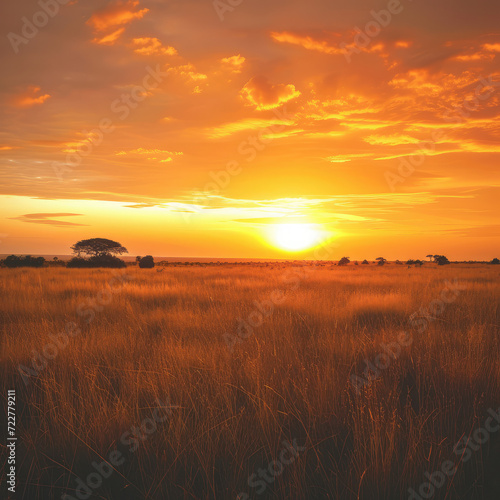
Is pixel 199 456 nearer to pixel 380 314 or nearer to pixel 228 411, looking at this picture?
pixel 228 411

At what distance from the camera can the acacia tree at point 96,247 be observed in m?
47.5

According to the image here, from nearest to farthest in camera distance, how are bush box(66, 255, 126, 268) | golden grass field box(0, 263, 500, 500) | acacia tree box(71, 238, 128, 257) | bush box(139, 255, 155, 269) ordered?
golden grass field box(0, 263, 500, 500) < bush box(139, 255, 155, 269) < bush box(66, 255, 126, 268) < acacia tree box(71, 238, 128, 257)

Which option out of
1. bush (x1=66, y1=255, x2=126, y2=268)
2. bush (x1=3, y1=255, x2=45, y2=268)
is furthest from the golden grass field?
bush (x1=66, y1=255, x2=126, y2=268)

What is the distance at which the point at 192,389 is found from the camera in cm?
312

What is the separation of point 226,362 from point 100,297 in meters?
7.07

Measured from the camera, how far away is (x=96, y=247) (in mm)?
48562

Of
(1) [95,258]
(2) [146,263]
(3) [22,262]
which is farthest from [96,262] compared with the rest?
(3) [22,262]

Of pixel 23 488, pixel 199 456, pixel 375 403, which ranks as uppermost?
pixel 375 403

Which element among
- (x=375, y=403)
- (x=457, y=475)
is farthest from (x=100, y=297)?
(x=457, y=475)

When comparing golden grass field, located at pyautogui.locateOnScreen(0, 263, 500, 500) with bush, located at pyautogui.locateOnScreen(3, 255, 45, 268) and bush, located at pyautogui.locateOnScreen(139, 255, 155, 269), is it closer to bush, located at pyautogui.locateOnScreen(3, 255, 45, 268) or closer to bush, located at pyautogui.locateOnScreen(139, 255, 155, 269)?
bush, located at pyautogui.locateOnScreen(139, 255, 155, 269)

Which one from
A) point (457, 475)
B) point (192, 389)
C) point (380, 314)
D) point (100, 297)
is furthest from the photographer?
point (100, 297)

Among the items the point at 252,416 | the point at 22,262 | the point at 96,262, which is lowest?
the point at 252,416

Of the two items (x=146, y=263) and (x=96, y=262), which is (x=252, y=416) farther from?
(x=96, y=262)

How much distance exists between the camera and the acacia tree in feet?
156
